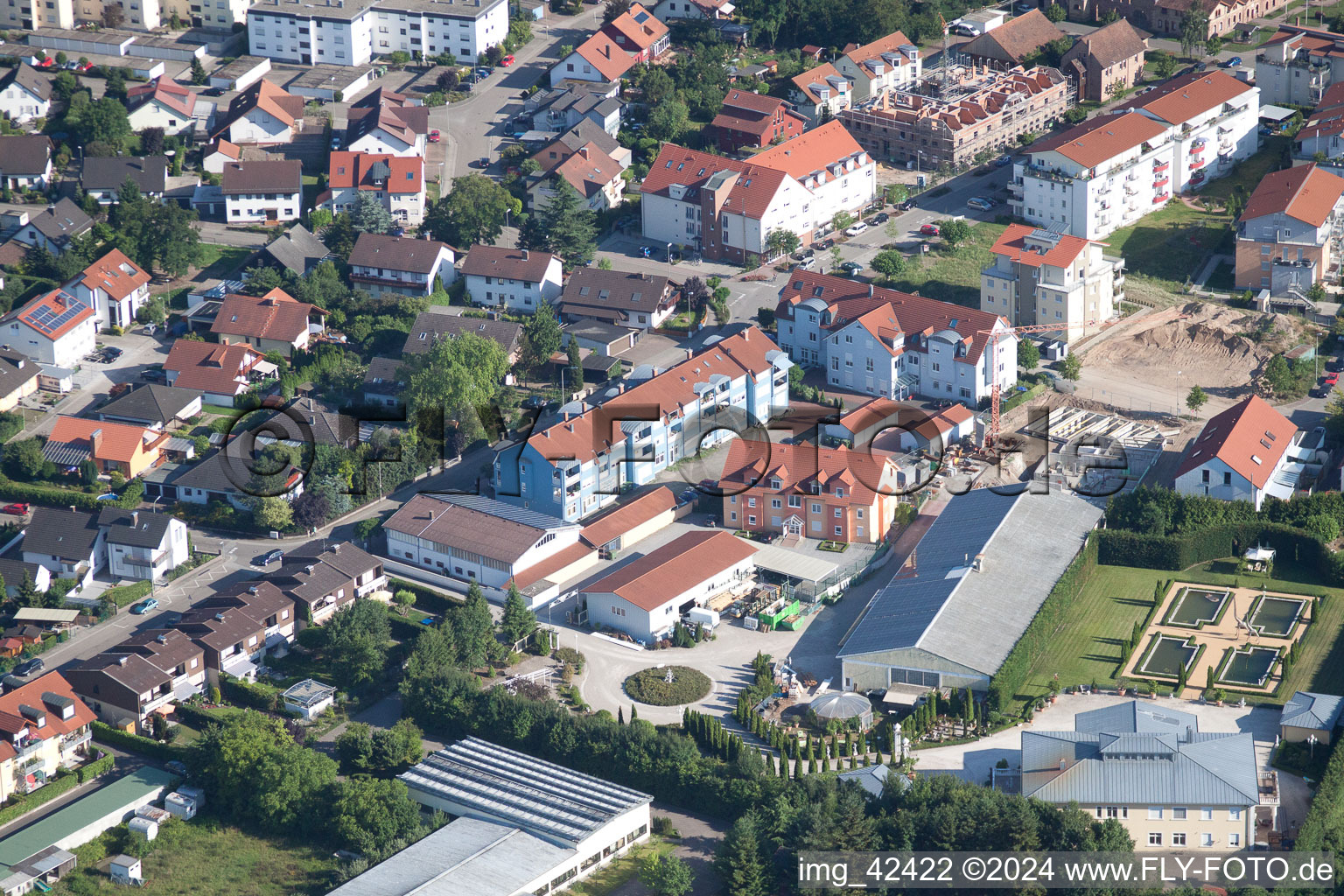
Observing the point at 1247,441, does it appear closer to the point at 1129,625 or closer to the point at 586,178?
the point at 1129,625

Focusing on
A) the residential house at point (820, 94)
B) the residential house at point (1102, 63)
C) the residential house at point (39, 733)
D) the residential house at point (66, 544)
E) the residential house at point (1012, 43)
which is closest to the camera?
the residential house at point (39, 733)

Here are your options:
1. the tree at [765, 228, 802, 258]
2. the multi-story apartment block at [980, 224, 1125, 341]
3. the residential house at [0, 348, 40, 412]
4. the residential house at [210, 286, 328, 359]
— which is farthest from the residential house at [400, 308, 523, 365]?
the multi-story apartment block at [980, 224, 1125, 341]

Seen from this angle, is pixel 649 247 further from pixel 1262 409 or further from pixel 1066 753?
pixel 1066 753

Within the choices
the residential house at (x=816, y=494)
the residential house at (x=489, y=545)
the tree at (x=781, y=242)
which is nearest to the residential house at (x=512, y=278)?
the tree at (x=781, y=242)

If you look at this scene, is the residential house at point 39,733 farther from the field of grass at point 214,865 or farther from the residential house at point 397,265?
the residential house at point 397,265

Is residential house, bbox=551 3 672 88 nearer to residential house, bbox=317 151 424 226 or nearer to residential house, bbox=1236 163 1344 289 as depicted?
residential house, bbox=317 151 424 226

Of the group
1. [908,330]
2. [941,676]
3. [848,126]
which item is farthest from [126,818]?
[848,126]
